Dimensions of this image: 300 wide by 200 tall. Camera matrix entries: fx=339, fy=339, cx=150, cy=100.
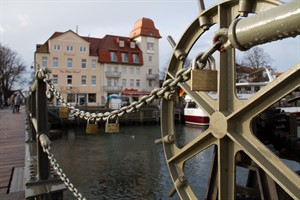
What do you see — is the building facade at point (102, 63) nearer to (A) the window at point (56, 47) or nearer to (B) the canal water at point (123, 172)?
(A) the window at point (56, 47)

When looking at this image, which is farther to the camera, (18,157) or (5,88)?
(5,88)

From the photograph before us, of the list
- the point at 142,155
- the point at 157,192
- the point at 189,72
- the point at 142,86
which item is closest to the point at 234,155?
the point at 189,72

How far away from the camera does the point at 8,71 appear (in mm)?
63531

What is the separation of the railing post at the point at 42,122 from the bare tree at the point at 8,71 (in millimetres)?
61007

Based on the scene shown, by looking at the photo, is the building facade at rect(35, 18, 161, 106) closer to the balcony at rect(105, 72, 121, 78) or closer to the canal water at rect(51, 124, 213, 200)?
the balcony at rect(105, 72, 121, 78)

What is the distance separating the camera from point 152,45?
214 feet

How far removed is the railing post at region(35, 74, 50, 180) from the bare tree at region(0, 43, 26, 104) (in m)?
61.0

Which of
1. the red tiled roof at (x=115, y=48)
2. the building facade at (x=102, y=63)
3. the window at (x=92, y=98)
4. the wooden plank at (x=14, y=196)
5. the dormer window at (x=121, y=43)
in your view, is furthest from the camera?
the dormer window at (x=121, y=43)

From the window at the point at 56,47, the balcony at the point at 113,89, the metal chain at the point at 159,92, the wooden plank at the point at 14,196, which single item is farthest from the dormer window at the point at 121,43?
the metal chain at the point at 159,92

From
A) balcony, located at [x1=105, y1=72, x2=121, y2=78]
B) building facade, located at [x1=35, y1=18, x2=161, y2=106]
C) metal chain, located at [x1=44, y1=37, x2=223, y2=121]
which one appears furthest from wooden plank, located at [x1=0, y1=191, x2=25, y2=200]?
balcony, located at [x1=105, y1=72, x2=121, y2=78]

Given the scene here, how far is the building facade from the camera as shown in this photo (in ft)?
184

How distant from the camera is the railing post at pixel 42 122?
3.78 metres

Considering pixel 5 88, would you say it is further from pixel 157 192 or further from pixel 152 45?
pixel 157 192

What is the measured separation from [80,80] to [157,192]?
4937 centimetres
